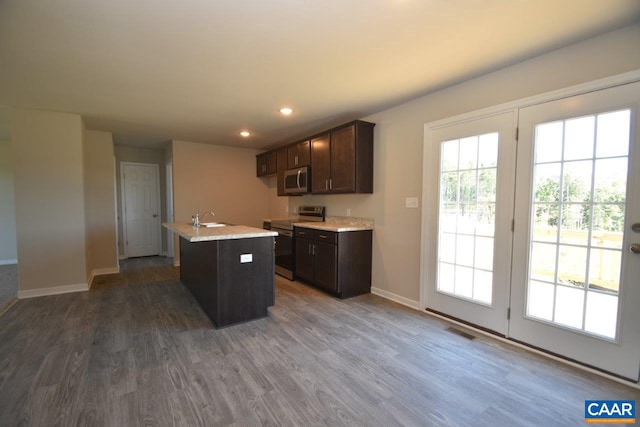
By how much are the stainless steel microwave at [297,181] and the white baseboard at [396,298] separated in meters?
1.81

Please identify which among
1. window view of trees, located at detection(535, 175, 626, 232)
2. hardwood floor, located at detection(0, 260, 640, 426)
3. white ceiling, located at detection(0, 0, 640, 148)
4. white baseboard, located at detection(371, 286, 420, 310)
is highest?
white ceiling, located at detection(0, 0, 640, 148)

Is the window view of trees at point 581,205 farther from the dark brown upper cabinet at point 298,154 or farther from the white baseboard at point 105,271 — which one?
the white baseboard at point 105,271

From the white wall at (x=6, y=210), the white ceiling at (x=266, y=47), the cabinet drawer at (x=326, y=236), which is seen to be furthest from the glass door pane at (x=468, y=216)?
the white wall at (x=6, y=210)

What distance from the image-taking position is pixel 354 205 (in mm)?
4137

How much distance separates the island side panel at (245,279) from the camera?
2.78 metres

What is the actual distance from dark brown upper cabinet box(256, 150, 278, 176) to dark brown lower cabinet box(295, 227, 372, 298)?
1987 mm

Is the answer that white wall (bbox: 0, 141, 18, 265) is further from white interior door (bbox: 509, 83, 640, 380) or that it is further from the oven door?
white interior door (bbox: 509, 83, 640, 380)

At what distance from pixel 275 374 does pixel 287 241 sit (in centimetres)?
251

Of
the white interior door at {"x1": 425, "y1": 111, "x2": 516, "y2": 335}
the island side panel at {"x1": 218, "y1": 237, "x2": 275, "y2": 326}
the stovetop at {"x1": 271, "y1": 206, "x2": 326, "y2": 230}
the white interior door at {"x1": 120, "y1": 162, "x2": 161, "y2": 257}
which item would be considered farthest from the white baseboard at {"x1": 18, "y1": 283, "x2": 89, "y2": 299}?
the white interior door at {"x1": 425, "y1": 111, "x2": 516, "y2": 335}

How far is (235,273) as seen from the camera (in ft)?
9.30

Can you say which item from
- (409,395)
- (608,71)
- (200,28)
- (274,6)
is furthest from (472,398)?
(200,28)

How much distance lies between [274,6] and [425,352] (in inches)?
107

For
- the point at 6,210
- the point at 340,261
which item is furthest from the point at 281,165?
the point at 6,210

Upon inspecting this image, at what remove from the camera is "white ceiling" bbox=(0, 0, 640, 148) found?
172 centimetres
